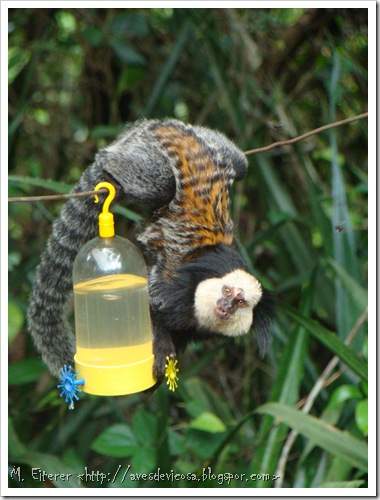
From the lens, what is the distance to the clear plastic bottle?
43.8 inches

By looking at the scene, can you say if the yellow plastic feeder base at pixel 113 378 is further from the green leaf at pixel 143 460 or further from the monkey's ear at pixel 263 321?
the green leaf at pixel 143 460

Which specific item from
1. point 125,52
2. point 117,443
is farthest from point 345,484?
point 125,52

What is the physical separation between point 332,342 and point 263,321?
0.38 m

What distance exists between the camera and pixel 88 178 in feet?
4.46

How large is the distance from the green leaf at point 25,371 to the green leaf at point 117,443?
0.27m

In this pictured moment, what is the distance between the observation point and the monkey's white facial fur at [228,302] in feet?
3.99

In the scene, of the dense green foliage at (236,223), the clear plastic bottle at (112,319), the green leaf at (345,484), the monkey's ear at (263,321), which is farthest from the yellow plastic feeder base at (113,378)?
the green leaf at (345,484)

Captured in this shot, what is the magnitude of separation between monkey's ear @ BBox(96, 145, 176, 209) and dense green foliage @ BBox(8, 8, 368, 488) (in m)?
0.30

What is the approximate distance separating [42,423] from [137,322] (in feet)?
5.17

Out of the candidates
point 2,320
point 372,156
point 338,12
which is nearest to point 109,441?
point 2,320

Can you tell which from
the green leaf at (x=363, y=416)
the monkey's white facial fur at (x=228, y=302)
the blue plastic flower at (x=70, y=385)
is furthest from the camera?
the green leaf at (x=363, y=416)

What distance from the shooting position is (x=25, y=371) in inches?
75.7

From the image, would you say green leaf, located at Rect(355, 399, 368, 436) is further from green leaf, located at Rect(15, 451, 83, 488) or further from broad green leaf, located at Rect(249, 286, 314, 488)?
green leaf, located at Rect(15, 451, 83, 488)

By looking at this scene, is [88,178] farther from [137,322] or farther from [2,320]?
[2,320]
